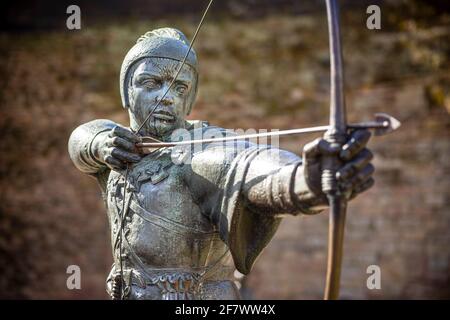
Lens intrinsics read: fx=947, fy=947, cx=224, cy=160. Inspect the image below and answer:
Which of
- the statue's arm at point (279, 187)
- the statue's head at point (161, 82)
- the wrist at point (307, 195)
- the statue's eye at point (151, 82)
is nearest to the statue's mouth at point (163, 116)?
the statue's head at point (161, 82)

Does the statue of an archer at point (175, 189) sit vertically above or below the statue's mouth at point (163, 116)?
below

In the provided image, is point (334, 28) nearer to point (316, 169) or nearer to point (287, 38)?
point (316, 169)

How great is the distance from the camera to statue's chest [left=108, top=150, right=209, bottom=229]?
3381 millimetres

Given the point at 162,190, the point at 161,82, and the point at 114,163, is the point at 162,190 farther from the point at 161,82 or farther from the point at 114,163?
the point at 161,82

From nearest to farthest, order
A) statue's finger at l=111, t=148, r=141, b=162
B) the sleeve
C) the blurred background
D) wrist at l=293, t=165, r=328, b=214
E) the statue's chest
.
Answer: wrist at l=293, t=165, r=328, b=214 → the sleeve → the statue's chest → statue's finger at l=111, t=148, r=141, b=162 → the blurred background

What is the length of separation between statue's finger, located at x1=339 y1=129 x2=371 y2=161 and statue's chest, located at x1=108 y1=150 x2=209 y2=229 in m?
0.92

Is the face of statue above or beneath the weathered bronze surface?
above

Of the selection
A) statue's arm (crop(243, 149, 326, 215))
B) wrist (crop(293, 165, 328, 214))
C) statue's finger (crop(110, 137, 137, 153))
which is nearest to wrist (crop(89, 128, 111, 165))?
statue's finger (crop(110, 137, 137, 153))

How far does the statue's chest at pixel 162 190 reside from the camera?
3.38 metres

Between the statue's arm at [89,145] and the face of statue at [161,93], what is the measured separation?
0.20m

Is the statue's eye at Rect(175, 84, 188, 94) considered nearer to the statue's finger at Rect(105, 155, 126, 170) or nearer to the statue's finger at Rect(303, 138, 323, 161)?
the statue's finger at Rect(105, 155, 126, 170)

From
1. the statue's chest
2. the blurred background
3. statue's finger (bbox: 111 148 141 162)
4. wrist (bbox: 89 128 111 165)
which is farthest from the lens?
the blurred background

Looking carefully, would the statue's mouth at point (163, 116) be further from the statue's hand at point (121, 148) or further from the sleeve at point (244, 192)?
the sleeve at point (244, 192)

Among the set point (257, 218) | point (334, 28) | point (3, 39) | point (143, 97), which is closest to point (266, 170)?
point (257, 218)
